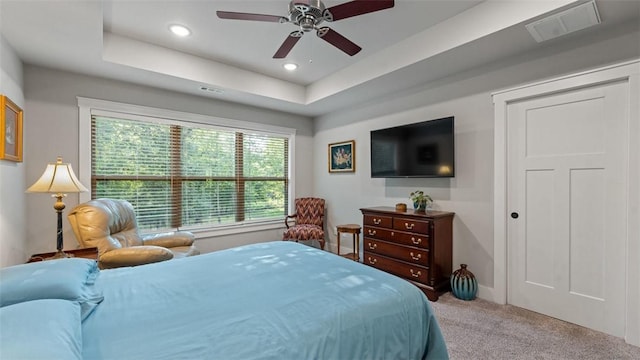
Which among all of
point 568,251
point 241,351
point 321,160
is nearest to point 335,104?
point 321,160

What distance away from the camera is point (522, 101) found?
109 inches

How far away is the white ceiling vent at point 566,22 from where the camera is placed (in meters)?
2.03

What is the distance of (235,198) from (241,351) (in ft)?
12.0

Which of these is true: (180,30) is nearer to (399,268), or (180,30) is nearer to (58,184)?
(58,184)

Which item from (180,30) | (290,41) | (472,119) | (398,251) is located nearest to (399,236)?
(398,251)

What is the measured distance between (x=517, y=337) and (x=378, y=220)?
5.56 feet

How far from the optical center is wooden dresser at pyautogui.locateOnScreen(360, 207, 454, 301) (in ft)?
9.71

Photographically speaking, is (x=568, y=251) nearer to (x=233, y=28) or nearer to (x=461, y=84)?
(x=461, y=84)

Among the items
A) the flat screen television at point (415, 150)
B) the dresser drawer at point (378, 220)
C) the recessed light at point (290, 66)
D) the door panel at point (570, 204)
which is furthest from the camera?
the recessed light at point (290, 66)

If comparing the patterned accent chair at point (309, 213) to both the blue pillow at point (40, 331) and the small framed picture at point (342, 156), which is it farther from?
the blue pillow at point (40, 331)

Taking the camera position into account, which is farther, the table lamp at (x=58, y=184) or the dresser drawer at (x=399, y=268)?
the dresser drawer at (x=399, y=268)

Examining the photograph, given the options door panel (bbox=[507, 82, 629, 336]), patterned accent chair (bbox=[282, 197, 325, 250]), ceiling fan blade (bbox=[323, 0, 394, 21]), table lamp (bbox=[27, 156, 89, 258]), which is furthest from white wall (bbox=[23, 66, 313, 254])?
door panel (bbox=[507, 82, 629, 336])

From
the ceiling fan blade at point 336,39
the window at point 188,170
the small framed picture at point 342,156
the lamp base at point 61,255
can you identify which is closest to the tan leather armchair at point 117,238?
the lamp base at point 61,255

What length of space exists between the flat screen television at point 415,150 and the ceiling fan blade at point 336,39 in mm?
1435
